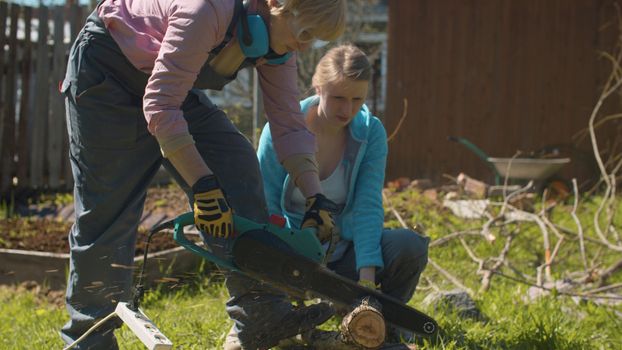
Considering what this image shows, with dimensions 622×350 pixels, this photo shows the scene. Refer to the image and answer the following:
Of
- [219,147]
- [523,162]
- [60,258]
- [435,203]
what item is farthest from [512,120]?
[219,147]

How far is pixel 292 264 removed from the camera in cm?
270

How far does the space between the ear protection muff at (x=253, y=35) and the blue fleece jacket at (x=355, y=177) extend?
864 millimetres

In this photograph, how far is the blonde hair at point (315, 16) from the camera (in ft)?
8.29

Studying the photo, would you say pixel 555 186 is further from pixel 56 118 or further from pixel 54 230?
pixel 54 230

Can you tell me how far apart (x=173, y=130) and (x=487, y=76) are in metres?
9.00

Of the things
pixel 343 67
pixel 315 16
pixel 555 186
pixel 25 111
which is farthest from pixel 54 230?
pixel 555 186

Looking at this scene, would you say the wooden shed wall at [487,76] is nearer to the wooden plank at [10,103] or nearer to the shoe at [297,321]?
the wooden plank at [10,103]

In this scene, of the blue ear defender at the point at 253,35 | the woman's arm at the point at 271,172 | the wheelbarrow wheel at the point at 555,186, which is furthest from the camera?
the wheelbarrow wheel at the point at 555,186

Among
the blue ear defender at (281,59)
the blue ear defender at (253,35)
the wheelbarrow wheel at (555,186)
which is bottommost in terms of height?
the wheelbarrow wheel at (555,186)

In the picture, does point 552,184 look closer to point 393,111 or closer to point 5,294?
point 393,111

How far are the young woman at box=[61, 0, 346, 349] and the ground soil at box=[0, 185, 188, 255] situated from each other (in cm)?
200

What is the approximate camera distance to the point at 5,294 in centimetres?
472

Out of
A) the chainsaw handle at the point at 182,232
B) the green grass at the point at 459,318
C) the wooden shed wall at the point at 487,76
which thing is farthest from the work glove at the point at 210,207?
the wooden shed wall at the point at 487,76

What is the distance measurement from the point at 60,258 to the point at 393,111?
693cm
